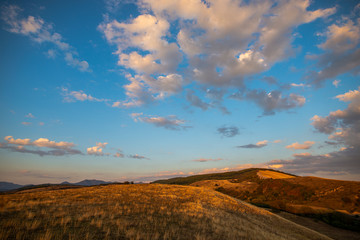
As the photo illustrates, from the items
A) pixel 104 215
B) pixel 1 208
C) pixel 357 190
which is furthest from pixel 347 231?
pixel 1 208

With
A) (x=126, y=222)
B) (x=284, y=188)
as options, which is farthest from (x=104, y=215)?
(x=284, y=188)

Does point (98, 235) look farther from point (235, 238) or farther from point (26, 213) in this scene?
point (235, 238)

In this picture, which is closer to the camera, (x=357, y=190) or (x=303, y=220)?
(x=303, y=220)

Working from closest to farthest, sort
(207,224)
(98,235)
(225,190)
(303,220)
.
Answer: (98,235) < (207,224) < (303,220) < (225,190)

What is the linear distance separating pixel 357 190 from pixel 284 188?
19624 mm

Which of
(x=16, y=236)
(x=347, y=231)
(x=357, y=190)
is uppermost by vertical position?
(x=16, y=236)

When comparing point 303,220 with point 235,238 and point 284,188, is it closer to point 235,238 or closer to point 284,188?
point 284,188

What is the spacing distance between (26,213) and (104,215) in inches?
177

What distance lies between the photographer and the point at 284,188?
203 ft

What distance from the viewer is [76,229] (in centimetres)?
877

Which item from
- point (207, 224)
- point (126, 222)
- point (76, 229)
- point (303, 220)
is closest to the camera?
point (76, 229)

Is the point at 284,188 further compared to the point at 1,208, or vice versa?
the point at 284,188

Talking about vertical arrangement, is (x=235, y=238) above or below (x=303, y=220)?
above

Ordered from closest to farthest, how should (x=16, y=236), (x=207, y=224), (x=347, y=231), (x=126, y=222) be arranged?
(x=16, y=236), (x=126, y=222), (x=207, y=224), (x=347, y=231)
